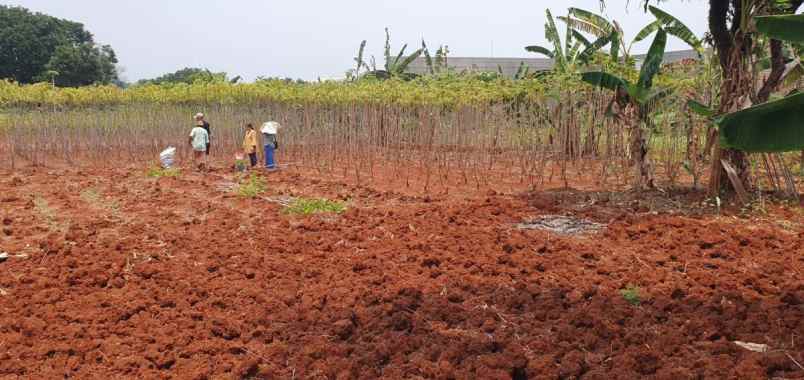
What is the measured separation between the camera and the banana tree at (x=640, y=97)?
6918mm

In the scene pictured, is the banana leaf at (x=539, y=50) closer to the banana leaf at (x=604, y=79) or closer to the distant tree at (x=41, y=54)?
the banana leaf at (x=604, y=79)

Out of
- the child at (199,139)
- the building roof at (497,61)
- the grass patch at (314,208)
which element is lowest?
the grass patch at (314,208)

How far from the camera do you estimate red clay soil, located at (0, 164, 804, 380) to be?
3.07m

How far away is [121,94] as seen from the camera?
13977mm

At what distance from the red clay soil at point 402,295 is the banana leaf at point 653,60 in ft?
4.77

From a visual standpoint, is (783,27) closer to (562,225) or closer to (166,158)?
Answer: (562,225)

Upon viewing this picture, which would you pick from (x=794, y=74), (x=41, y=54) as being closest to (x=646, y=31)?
(x=794, y=74)

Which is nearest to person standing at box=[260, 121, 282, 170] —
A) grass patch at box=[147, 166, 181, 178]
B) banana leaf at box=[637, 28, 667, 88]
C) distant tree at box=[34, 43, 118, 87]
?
grass patch at box=[147, 166, 181, 178]

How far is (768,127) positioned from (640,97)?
376 centimetres

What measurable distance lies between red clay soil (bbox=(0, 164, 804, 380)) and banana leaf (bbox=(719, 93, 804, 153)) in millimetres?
904

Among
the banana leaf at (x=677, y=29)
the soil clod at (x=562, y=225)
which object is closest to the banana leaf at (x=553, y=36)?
the banana leaf at (x=677, y=29)

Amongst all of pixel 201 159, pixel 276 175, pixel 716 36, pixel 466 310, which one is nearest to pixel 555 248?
pixel 466 310

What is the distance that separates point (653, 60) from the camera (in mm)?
6930

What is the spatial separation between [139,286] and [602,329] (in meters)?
2.95
